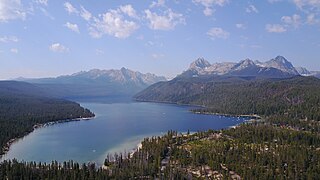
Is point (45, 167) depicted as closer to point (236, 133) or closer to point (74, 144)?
point (74, 144)

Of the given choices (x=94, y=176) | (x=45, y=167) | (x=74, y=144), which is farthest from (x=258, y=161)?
(x=74, y=144)

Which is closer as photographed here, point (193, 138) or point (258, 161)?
point (258, 161)

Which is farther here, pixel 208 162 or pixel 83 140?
pixel 83 140

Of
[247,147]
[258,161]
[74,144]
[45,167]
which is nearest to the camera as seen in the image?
[45,167]

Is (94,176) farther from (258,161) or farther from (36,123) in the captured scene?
(36,123)

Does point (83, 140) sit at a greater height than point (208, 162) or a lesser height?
lesser

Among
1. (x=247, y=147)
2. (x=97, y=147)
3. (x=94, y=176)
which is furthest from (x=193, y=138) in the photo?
(x=94, y=176)

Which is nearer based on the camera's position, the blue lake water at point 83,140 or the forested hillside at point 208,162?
the forested hillside at point 208,162

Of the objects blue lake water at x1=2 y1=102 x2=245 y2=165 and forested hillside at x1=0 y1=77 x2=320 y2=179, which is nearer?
forested hillside at x1=0 y1=77 x2=320 y2=179

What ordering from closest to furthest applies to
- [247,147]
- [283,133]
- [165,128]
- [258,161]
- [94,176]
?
[94,176] < [258,161] < [247,147] < [283,133] < [165,128]
